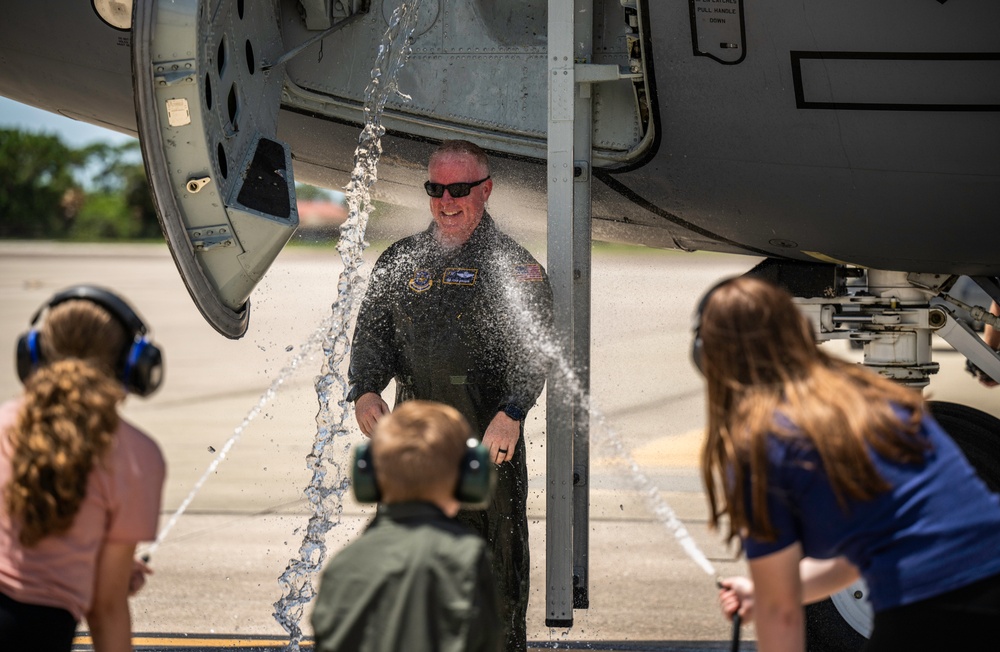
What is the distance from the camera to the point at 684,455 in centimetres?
831

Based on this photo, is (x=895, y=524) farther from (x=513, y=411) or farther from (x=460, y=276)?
(x=460, y=276)

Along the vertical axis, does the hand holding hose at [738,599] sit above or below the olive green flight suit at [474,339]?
below

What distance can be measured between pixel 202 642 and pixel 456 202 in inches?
83.1

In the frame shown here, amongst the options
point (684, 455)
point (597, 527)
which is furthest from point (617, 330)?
point (597, 527)

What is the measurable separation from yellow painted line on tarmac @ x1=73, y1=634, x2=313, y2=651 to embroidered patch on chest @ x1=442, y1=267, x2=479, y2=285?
1.66 m

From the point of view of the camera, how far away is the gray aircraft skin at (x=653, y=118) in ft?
12.1

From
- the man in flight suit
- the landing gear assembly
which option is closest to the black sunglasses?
the man in flight suit

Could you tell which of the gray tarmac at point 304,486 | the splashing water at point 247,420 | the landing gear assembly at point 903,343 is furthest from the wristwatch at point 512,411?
the landing gear assembly at point 903,343

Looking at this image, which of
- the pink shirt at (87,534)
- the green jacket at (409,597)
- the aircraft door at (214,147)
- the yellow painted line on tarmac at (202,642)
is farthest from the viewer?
the yellow painted line on tarmac at (202,642)

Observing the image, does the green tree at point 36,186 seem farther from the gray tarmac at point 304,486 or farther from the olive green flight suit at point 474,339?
the olive green flight suit at point 474,339

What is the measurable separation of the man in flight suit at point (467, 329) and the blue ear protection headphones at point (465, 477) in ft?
5.00

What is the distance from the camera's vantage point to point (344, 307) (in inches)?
163

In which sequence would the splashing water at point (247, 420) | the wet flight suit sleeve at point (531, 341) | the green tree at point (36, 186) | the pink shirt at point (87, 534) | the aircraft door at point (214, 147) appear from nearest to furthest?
the pink shirt at point (87, 534) < the aircraft door at point (214, 147) < the wet flight suit sleeve at point (531, 341) < the splashing water at point (247, 420) < the green tree at point (36, 186)

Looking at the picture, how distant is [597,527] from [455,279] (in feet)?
10.3
